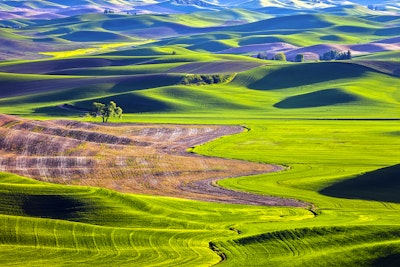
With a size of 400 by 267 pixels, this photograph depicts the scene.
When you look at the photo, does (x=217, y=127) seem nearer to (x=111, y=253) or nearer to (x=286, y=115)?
(x=286, y=115)

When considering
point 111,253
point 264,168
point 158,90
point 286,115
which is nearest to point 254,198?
point 264,168

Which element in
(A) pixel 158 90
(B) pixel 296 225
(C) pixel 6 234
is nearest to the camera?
(C) pixel 6 234

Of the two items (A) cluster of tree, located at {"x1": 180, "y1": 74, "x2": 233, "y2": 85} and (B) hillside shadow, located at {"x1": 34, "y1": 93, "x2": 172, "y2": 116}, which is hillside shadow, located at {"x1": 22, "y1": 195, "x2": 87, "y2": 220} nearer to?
(B) hillside shadow, located at {"x1": 34, "y1": 93, "x2": 172, "y2": 116}

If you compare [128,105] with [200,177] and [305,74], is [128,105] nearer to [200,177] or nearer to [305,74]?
[305,74]

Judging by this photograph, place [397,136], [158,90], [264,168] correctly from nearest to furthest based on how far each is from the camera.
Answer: [264,168], [397,136], [158,90]

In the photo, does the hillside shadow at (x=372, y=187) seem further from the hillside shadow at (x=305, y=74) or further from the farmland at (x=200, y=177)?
the hillside shadow at (x=305, y=74)
